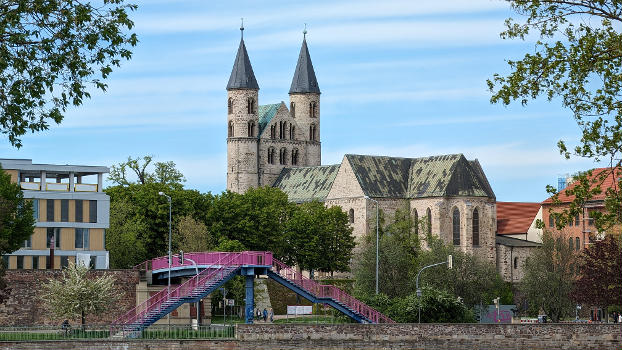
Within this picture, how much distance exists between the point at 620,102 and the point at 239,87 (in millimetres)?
131689

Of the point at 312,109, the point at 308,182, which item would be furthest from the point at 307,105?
the point at 308,182

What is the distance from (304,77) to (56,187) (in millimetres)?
82632

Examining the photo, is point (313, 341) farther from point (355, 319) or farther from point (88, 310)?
point (88, 310)

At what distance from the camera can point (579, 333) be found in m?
58.4

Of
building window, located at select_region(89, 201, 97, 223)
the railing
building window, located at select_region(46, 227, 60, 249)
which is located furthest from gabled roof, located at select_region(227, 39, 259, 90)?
the railing

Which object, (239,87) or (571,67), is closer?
(571,67)

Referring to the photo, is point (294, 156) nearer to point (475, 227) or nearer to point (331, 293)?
point (475, 227)

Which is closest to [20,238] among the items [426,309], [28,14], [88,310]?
[88,310]

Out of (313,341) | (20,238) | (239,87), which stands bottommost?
(313,341)

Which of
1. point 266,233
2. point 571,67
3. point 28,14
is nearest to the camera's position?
point 28,14

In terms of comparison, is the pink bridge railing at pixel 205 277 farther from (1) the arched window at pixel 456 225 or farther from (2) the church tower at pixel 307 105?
(2) the church tower at pixel 307 105

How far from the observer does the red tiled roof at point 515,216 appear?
14412 centimetres

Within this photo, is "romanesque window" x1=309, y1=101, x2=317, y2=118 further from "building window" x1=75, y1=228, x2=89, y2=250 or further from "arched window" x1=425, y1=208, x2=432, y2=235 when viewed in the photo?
"building window" x1=75, y1=228, x2=89, y2=250

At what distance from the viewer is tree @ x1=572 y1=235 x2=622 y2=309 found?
84312 millimetres
